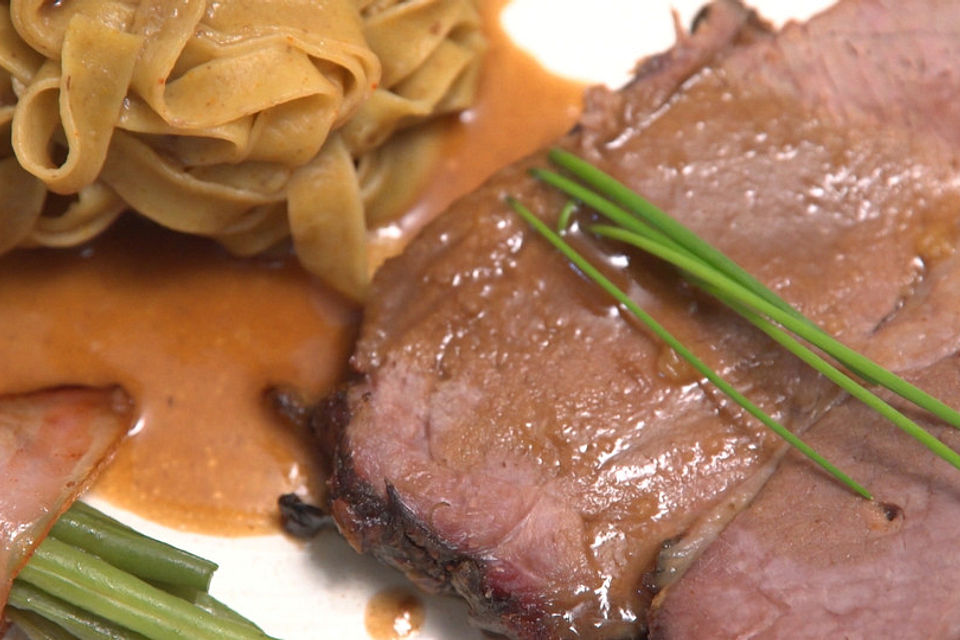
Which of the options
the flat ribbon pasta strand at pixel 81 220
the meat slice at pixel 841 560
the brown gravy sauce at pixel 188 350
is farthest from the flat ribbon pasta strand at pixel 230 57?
the meat slice at pixel 841 560

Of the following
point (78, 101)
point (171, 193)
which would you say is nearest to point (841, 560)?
point (171, 193)

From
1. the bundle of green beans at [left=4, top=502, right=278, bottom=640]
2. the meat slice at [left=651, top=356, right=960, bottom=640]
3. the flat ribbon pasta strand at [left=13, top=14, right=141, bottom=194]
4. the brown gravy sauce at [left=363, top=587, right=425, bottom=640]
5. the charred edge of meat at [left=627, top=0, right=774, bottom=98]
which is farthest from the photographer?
the charred edge of meat at [left=627, top=0, right=774, bottom=98]

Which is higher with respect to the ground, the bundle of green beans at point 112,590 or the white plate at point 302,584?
the white plate at point 302,584

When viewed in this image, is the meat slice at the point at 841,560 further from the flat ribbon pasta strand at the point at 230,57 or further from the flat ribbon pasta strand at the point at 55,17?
the flat ribbon pasta strand at the point at 55,17

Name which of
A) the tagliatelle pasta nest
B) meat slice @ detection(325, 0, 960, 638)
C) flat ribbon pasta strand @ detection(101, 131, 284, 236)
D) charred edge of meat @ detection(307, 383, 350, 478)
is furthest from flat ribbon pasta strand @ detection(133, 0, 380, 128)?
charred edge of meat @ detection(307, 383, 350, 478)

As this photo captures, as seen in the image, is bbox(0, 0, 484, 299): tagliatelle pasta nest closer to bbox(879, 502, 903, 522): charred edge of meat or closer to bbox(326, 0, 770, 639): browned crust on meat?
bbox(326, 0, 770, 639): browned crust on meat

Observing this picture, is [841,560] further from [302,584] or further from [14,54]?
[14,54]
